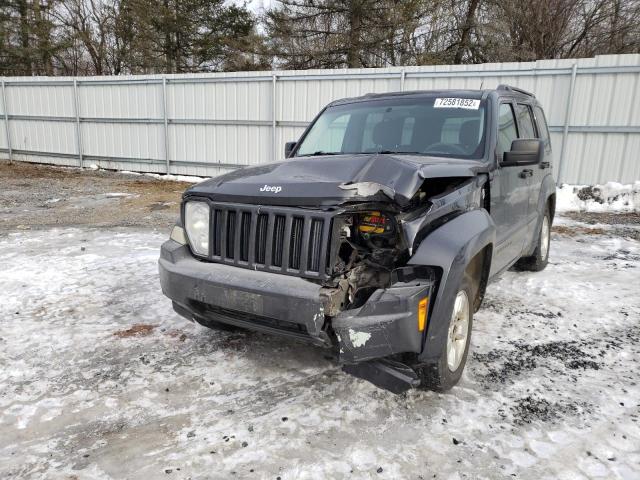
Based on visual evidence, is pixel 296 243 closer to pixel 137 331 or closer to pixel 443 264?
pixel 443 264

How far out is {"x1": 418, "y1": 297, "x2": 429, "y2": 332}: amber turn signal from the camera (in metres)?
2.45

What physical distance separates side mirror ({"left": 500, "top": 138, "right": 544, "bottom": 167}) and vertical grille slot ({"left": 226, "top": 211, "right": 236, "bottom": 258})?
213 centimetres

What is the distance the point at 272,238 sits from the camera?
8.82ft

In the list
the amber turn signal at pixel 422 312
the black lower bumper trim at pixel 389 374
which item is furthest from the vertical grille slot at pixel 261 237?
the amber turn signal at pixel 422 312

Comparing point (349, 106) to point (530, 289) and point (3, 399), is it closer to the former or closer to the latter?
point (530, 289)

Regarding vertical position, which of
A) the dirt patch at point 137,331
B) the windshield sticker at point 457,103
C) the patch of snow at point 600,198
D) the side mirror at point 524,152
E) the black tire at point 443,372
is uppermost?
the windshield sticker at point 457,103

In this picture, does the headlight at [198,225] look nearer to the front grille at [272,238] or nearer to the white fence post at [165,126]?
the front grille at [272,238]

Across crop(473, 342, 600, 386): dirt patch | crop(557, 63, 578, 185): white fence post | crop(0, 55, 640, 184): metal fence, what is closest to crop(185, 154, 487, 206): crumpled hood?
crop(473, 342, 600, 386): dirt patch

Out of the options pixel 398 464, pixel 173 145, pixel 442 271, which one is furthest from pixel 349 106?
pixel 173 145

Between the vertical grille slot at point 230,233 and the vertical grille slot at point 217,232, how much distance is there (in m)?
0.07

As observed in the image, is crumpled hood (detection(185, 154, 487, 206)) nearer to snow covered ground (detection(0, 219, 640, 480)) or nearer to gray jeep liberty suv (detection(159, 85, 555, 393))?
gray jeep liberty suv (detection(159, 85, 555, 393))

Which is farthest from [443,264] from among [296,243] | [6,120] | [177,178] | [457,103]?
[6,120]

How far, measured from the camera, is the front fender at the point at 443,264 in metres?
2.52

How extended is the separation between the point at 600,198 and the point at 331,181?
9390 millimetres
